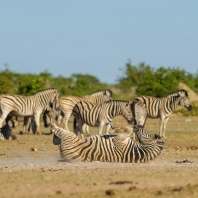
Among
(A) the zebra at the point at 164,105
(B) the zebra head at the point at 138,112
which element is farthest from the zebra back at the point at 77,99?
(B) the zebra head at the point at 138,112

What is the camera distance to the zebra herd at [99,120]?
13.4 meters

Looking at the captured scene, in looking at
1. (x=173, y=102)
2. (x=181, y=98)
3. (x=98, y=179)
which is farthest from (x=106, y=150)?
(x=181, y=98)

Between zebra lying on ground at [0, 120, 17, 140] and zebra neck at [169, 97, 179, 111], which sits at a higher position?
zebra neck at [169, 97, 179, 111]

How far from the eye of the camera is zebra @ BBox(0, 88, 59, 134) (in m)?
23.5

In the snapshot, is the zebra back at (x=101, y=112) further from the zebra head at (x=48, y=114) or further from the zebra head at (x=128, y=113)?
the zebra head at (x=48, y=114)

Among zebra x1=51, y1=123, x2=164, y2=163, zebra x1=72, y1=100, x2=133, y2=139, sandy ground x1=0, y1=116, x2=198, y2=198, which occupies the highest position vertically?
zebra x1=72, y1=100, x2=133, y2=139

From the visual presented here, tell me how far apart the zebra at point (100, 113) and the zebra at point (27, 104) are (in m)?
2.21

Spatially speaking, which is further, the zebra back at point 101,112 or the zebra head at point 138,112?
the zebra head at point 138,112

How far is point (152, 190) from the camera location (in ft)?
30.8

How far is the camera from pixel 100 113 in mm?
21203

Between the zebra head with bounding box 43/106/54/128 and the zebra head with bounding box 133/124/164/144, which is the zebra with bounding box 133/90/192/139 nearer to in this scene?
the zebra head with bounding box 43/106/54/128

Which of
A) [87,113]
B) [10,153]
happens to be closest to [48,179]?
[10,153]

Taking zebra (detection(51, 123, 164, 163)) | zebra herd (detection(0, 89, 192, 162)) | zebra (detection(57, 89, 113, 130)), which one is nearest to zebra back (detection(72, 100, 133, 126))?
zebra herd (detection(0, 89, 192, 162))

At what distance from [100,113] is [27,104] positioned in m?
3.69
